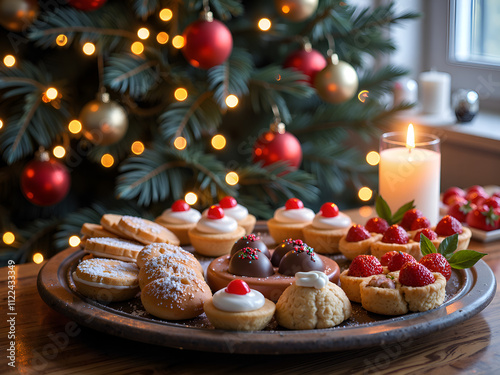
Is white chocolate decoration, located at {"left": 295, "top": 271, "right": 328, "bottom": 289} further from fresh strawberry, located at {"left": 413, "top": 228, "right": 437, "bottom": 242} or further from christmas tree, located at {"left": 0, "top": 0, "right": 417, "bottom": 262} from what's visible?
christmas tree, located at {"left": 0, "top": 0, "right": 417, "bottom": 262}

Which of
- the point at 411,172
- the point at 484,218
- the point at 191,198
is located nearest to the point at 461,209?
the point at 484,218

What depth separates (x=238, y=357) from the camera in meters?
0.88

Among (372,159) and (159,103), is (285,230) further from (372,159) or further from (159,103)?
(372,159)

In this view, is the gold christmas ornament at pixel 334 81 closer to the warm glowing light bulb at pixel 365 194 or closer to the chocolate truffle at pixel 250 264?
the warm glowing light bulb at pixel 365 194

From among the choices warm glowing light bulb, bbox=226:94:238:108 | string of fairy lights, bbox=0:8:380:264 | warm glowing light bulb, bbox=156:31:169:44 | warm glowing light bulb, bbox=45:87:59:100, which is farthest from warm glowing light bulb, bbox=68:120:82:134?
warm glowing light bulb, bbox=226:94:238:108

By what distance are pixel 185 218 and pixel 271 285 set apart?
0.40m

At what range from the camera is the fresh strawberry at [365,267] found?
3.25 feet

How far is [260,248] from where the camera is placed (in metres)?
1.08

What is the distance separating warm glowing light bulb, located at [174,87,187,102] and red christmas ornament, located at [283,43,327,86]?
35 cm

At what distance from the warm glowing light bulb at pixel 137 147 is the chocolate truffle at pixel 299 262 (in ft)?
3.26

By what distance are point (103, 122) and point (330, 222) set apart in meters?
0.74

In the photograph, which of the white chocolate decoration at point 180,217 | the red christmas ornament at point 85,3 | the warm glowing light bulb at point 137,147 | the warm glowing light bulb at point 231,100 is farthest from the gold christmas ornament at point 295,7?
the white chocolate decoration at point 180,217

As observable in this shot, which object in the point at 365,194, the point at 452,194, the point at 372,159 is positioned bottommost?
the point at 365,194

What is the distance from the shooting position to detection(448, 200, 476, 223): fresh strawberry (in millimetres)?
1437
